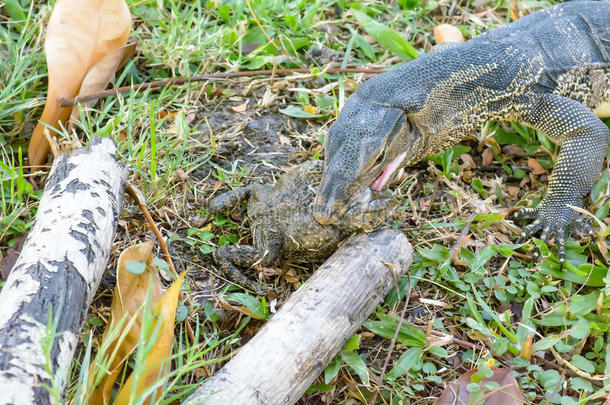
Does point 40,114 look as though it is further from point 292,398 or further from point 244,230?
point 292,398

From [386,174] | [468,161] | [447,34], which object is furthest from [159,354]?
[447,34]

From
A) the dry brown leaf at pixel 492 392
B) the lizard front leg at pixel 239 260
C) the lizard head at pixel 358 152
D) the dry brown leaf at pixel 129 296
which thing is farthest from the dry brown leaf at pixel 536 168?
the dry brown leaf at pixel 129 296

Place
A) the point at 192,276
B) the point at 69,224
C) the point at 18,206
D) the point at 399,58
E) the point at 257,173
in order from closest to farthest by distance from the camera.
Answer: the point at 69,224, the point at 192,276, the point at 18,206, the point at 257,173, the point at 399,58

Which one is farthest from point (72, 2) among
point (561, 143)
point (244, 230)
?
point (561, 143)

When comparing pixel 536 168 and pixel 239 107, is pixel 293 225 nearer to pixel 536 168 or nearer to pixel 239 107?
pixel 239 107

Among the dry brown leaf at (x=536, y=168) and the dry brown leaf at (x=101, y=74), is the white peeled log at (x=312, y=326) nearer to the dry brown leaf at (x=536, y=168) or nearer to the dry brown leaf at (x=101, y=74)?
the dry brown leaf at (x=536, y=168)

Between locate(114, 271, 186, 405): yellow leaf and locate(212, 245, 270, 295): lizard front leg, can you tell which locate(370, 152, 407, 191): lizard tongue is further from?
locate(114, 271, 186, 405): yellow leaf

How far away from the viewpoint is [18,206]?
3867mm

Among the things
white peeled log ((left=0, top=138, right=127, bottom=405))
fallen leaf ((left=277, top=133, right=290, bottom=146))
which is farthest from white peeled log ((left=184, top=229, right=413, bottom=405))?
fallen leaf ((left=277, top=133, right=290, bottom=146))

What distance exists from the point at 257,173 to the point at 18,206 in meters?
1.49

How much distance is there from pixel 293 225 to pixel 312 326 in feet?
2.53

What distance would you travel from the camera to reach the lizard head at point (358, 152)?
3393 mm

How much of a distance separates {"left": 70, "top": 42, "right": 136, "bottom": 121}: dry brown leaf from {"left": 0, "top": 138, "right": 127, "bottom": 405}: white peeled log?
3.24ft

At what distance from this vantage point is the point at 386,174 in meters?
3.80
